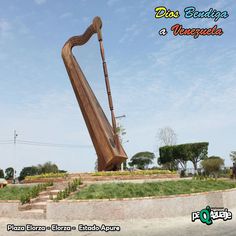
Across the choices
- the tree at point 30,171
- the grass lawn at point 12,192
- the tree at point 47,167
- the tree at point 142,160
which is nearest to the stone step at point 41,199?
the grass lawn at point 12,192

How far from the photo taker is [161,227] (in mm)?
10055

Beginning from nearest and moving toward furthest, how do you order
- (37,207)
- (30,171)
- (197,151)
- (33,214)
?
(33,214), (37,207), (197,151), (30,171)

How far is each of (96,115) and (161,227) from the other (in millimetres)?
8838

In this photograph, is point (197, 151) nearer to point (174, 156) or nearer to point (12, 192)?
point (174, 156)

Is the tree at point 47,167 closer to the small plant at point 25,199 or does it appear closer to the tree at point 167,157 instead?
the tree at point 167,157

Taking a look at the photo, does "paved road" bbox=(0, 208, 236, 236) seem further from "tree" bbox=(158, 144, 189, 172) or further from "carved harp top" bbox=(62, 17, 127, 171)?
"tree" bbox=(158, 144, 189, 172)

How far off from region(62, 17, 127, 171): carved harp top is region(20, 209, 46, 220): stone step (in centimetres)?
575

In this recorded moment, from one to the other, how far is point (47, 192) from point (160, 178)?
5537 mm

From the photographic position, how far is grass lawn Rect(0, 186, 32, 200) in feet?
45.7

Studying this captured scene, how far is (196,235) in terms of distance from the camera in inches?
344

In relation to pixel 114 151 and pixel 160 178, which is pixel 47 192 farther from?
pixel 160 178

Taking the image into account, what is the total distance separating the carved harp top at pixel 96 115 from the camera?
682 inches

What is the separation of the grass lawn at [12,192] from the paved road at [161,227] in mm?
2291

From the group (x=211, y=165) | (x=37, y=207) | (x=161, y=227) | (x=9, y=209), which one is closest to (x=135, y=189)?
(x=161, y=227)
